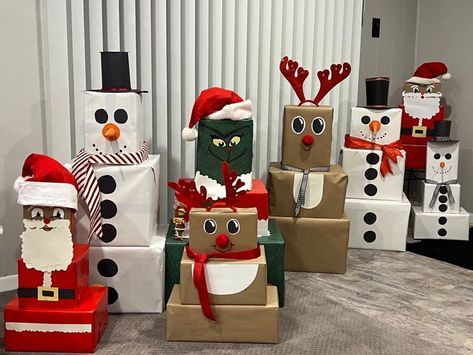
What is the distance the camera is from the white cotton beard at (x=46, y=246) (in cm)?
193

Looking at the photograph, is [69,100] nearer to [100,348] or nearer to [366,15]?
[100,348]

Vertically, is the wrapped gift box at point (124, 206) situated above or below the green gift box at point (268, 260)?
above

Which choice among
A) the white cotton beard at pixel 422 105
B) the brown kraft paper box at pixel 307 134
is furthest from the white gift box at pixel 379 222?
the white cotton beard at pixel 422 105

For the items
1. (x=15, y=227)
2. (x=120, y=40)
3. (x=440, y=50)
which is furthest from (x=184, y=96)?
(x=440, y=50)

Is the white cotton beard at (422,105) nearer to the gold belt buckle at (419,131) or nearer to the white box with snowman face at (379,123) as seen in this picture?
the gold belt buckle at (419,131)

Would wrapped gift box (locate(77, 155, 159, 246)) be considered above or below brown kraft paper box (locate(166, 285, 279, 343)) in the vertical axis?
above

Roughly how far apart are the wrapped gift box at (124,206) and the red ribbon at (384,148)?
4.03 feet

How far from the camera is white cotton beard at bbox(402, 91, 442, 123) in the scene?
3.43 m

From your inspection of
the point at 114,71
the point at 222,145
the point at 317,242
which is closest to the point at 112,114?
the point at 114,71

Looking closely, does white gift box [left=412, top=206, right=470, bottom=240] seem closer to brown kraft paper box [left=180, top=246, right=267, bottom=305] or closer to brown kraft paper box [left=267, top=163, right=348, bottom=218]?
brown kraft paper box [left=267, top=163, right=348, bottom=218]

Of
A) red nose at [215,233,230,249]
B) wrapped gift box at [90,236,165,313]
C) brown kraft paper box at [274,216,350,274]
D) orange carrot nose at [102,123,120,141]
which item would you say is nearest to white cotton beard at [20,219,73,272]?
wrapped gift box at [90,236,165,313]

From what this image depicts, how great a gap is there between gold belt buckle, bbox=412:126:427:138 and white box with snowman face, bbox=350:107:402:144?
0.47m

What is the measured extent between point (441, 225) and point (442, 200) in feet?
0.44

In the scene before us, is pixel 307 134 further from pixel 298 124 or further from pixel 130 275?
pixel 130 275
